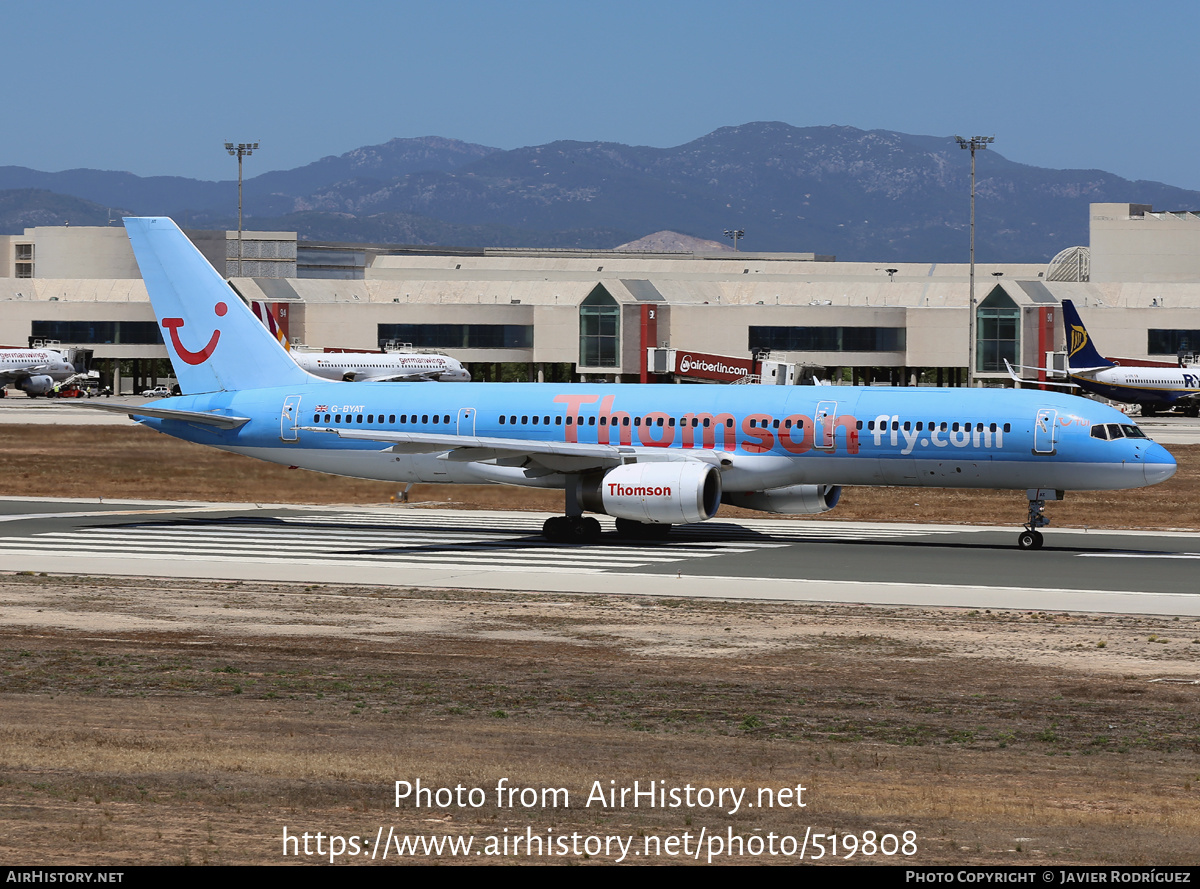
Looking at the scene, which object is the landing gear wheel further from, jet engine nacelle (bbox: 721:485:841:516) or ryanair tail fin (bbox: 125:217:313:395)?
ryanair tail fin (bbox: 125:217:313:395)

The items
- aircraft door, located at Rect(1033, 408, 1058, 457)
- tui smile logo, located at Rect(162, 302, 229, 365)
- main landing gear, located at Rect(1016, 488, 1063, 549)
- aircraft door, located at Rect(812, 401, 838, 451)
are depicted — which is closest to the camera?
aircraft door, located at Rect(1033, 408, 1058, 457)

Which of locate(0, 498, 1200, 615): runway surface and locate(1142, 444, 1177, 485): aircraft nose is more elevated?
locate(1142, 444, 1177, 485): aircraft nose

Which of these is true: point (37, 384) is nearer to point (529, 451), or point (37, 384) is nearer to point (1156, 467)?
point (529, 451)

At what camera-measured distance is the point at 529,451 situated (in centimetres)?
4034

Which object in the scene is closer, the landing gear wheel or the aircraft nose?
the aircraft nose

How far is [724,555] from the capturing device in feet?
125

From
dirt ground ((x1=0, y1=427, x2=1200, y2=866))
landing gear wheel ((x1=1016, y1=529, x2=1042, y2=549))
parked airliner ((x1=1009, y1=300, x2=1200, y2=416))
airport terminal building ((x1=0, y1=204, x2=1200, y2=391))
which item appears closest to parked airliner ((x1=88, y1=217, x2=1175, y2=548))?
landing gear wheel ((x1=1016, y1=529, x2=1042, y2=549))

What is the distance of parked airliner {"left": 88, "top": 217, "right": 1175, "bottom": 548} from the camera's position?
39.2 meters

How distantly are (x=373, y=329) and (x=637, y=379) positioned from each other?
107 feet

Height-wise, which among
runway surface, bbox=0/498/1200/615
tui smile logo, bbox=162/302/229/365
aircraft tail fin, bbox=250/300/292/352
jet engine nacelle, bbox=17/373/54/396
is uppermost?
aircraft tail fin, bbox=250/300/292/352

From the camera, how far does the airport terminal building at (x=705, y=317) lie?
14525cm

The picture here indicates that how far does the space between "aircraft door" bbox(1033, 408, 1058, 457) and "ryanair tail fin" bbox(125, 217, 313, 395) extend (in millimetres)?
21263
